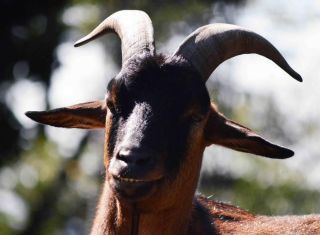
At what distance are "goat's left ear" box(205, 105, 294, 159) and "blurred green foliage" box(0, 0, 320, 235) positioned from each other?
17676 mm

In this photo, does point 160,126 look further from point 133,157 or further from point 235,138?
point 235,138

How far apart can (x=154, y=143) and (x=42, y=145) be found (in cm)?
2650

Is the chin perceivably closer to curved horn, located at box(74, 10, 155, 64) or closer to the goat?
the goat

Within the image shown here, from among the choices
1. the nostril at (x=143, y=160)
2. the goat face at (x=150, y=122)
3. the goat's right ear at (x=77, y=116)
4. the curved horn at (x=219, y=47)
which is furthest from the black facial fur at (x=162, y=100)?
the goat's right ear at (x=77, y=116)

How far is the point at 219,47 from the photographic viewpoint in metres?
13.4

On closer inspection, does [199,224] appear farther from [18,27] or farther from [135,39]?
[18,27]

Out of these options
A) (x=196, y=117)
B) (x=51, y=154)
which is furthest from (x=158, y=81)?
(x=51, y=154)

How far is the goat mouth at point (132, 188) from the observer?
11750 millimetres

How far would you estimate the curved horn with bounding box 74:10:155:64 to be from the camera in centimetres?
1308

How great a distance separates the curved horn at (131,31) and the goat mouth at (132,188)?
1.51 metres

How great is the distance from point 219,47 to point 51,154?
84.7 ft

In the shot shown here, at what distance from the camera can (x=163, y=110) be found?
12211 millimetres

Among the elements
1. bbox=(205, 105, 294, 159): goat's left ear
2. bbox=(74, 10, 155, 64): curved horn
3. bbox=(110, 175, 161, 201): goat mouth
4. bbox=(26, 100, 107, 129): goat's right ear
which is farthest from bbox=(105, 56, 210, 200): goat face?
bbox=(26, 100, 107, 129): goat's right ear

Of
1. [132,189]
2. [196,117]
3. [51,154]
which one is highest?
[196,117]
